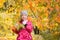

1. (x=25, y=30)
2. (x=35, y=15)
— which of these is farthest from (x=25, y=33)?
(x=35, y=15)

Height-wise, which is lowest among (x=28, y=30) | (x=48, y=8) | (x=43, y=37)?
(x=43, y=37)

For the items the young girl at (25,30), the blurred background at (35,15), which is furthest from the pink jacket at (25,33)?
the blurred background at (35,15)

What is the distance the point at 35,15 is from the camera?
347 inches

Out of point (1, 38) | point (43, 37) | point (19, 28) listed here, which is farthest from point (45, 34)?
point (19, 28)

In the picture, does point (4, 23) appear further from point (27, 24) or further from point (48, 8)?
point (27, 24)

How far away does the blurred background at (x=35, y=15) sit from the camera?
326 inches

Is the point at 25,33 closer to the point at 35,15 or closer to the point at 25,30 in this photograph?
the point at 25,30

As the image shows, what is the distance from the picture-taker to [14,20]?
888 centimetres

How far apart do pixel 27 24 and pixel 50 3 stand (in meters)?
3.90

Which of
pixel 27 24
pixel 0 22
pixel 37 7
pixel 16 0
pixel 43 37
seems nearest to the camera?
pixel 27 24

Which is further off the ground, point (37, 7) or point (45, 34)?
point (37, 7)

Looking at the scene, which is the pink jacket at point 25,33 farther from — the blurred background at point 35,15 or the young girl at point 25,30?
the blurred background at point 35,15

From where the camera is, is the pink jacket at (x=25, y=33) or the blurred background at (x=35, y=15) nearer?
the pink jacket at (x=25, y=33)

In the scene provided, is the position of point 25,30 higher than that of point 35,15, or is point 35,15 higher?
point 25,30
